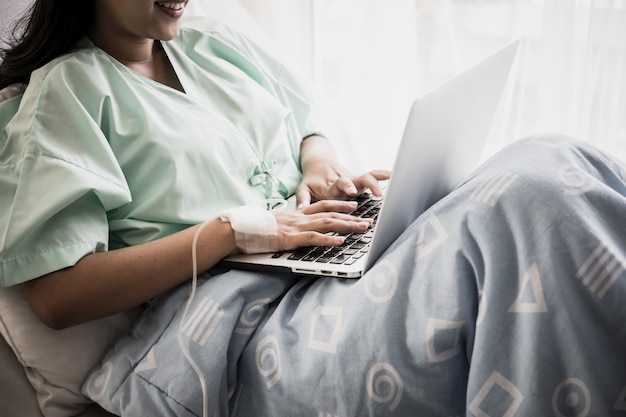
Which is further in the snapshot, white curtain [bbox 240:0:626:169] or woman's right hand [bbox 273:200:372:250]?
white curtain [bbox 240:0:626:169]

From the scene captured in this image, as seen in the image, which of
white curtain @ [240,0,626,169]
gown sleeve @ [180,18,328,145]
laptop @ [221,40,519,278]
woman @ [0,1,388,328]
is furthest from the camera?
white curtain @ [240,0,626,169]

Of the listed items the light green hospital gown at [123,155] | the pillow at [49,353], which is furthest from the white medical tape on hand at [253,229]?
the pillow at [49,353]

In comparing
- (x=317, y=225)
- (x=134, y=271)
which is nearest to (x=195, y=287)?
(x=134, y=271)

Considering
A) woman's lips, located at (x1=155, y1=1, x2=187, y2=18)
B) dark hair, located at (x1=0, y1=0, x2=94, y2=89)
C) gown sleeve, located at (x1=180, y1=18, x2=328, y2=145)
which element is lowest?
gown sleeve, located at (x1=180, y1=18, x2=328, y2=145)

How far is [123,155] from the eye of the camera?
3.69 feet

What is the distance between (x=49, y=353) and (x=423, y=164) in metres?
0.60

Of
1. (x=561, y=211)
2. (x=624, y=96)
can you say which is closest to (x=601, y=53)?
(x=624, y=96)

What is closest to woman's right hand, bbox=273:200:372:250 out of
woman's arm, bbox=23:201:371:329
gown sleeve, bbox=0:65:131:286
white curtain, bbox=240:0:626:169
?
woman's arm, bbox=23:201:371:329

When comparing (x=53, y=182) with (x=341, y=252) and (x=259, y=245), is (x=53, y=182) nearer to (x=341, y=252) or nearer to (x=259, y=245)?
(x=259, y=245)

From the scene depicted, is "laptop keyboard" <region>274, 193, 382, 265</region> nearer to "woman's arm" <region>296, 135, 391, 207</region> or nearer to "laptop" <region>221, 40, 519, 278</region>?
"laptop" <region>221, 40, 519, 278</region>

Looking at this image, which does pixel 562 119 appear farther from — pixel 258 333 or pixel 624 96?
pixel 258 333

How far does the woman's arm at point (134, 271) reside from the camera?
0.99 meters

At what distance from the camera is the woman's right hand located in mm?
1042

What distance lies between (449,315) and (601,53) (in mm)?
1251
